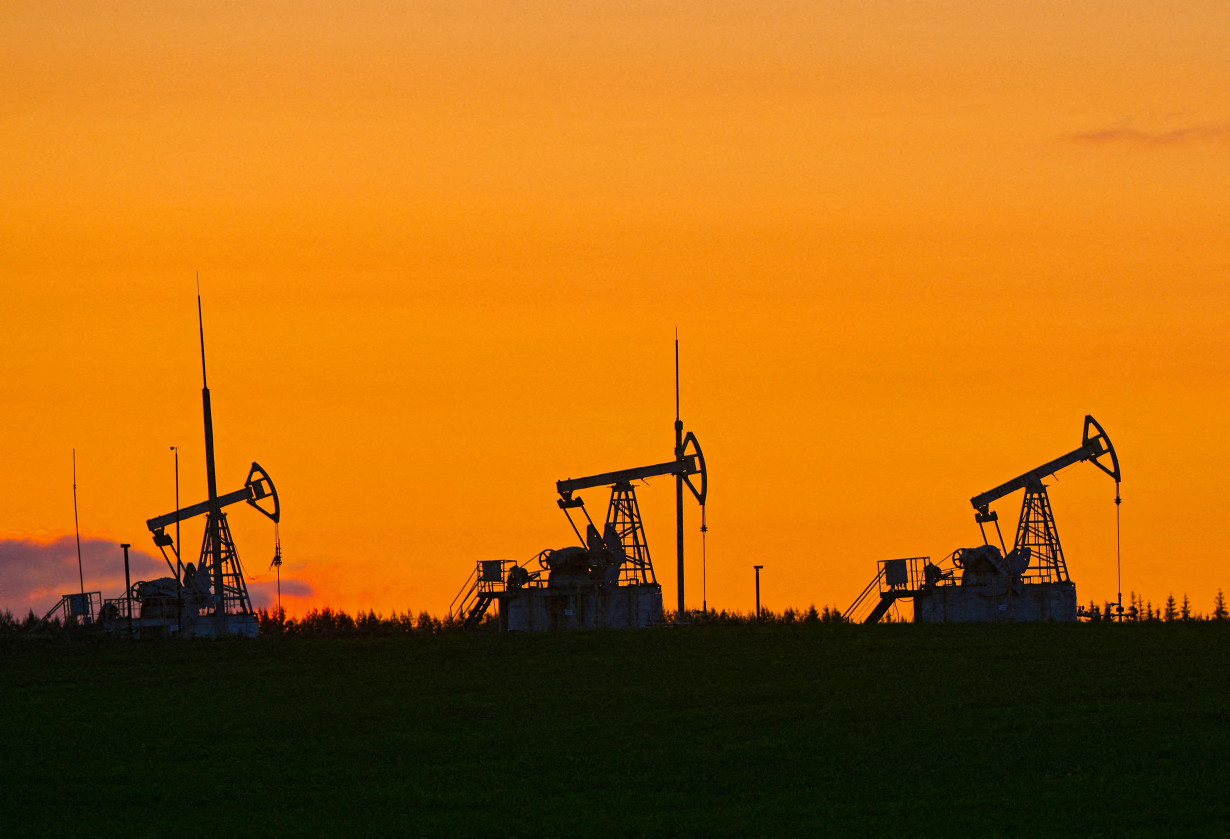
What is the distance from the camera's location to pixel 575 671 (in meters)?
48.6

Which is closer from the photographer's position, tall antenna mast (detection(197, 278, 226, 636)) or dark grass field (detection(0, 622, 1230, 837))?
dark grass field (detection(0, 622, 1230, 837))

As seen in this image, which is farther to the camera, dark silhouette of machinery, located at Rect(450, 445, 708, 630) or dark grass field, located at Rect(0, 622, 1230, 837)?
dark silhouette of machinery, located at Rect(450, 445, 708, 630)

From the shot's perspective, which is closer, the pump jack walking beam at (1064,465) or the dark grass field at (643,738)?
the dark grass field at (643,738)

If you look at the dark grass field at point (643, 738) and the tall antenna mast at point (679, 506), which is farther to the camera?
the tall antenna mast at point (679, 506)

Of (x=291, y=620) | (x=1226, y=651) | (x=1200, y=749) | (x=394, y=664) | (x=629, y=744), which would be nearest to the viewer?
(x=1200, y=749)

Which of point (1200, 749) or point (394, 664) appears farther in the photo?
point (394, 664)

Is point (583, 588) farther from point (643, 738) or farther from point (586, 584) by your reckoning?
point (643, 738)

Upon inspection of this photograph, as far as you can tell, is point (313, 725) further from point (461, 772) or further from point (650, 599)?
point (650, 599)

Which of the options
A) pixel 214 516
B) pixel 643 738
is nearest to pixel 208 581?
pixel 214 516

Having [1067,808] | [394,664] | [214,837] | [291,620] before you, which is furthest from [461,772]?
[291,620]

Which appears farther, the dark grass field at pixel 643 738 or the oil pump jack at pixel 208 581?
the oil pump jack at pixel 208 581

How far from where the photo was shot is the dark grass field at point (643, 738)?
28.5m

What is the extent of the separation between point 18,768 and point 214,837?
808cm

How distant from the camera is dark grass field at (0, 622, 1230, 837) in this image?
2852 centimetres
